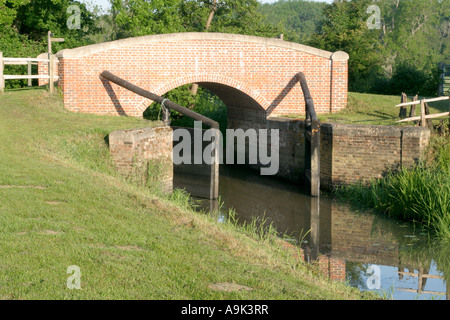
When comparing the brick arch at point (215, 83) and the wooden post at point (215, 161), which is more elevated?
the brick arch at point (215, 83)

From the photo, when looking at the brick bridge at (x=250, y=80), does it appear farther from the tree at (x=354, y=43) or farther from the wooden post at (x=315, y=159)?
the tree at (x=354, y=43)

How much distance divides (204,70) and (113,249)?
43.7ft

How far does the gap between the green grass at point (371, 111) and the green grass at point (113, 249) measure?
8.86 metres

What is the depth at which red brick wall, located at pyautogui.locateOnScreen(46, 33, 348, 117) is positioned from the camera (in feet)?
62.6

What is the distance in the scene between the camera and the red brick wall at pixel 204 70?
19.1 meters

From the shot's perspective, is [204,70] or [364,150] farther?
[204,70]

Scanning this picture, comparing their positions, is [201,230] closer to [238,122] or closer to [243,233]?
[243,233]

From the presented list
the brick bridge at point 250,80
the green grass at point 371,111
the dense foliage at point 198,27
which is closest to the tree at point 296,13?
the dense foliage at point 198,27

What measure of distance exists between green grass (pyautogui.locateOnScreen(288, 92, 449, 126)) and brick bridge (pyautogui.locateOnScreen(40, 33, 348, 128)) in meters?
0.52

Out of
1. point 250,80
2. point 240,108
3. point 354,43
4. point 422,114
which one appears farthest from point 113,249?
point 354,43

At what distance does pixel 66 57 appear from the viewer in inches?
741

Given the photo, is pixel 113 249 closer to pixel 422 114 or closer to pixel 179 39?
pixel 422 114

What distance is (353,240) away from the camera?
509 inches

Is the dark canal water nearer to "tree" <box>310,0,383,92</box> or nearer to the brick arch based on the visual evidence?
the brick arch
